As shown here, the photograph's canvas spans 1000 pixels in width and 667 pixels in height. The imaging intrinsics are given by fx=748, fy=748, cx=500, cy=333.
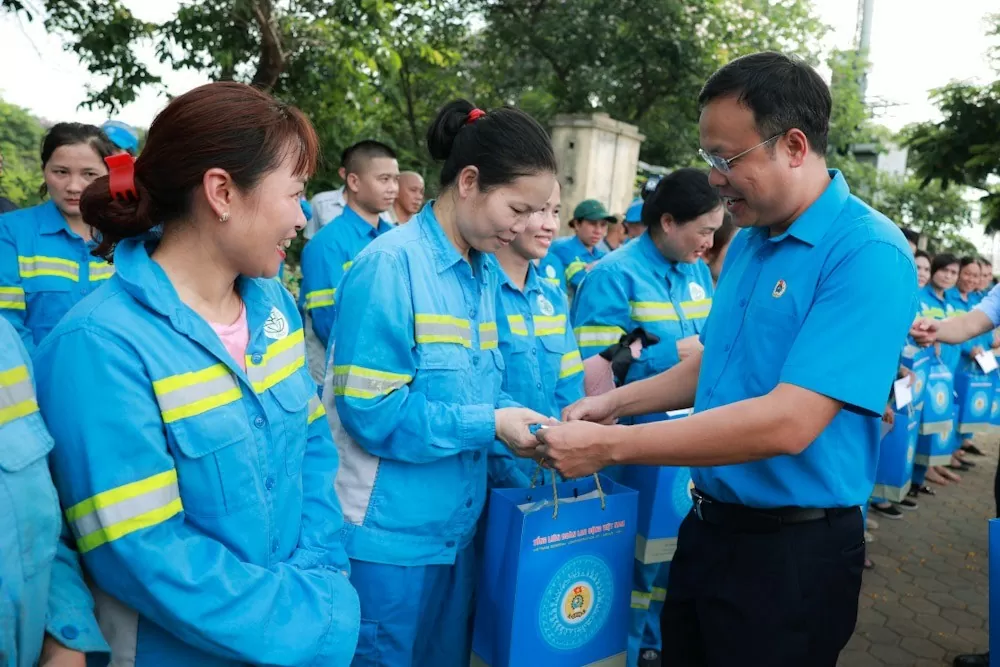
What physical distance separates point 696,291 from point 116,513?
10.3 ft

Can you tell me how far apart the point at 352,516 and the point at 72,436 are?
3.30 ft

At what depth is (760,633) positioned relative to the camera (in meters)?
2.06

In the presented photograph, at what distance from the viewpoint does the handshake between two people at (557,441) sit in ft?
6.79

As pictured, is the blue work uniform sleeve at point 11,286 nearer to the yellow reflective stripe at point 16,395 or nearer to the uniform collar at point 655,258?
the yellow reflective stripe at point 16,395

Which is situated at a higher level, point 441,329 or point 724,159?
point 724,159

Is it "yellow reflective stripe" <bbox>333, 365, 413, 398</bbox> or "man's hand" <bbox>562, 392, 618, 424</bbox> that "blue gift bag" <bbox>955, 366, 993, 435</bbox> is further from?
"yellow reflective stripe" <bbox>333, 365, 413, 398</bbox>

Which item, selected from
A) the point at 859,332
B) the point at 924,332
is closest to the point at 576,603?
the point at 859,332

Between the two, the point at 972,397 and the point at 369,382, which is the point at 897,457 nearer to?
the point at 972,397

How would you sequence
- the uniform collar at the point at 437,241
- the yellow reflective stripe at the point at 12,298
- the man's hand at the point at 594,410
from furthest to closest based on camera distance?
the yellow reflective stripe at the point at 12,298 → the man's hand at the point at 594,410 → the uniform collar at the point at 437,241

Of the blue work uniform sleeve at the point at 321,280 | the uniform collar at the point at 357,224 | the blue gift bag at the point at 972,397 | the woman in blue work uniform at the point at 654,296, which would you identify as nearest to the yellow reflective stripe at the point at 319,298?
the blue work uniform sleeve at the point at 321,280

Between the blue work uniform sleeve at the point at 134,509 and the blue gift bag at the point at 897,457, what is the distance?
488 centimetres

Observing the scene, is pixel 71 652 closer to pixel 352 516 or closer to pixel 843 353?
pixel 352 516

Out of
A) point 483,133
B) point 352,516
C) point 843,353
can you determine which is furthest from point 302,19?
point 843,353

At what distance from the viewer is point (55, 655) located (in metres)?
1.32
